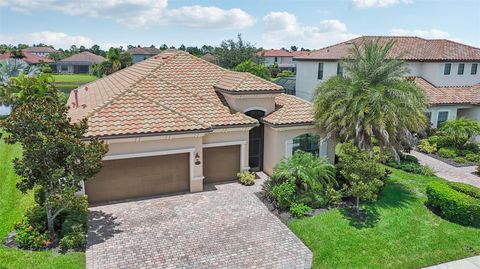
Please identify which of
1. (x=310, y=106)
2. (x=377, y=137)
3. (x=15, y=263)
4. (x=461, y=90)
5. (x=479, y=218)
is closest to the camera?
(x=15, y=263)

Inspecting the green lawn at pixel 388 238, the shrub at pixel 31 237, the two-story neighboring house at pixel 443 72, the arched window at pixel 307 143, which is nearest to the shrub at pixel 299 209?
the green lawn at pixel 388 238

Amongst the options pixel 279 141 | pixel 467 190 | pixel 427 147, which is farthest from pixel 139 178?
pixel 427 147

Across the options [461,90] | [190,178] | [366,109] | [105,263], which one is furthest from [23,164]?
[461,90]

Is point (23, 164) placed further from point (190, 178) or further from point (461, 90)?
point (461, 90)

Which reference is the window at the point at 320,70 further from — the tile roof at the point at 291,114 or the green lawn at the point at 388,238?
the green lawn at the point at 388,238

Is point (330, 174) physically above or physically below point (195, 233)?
above

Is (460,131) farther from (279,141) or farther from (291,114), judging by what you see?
(279,141)
